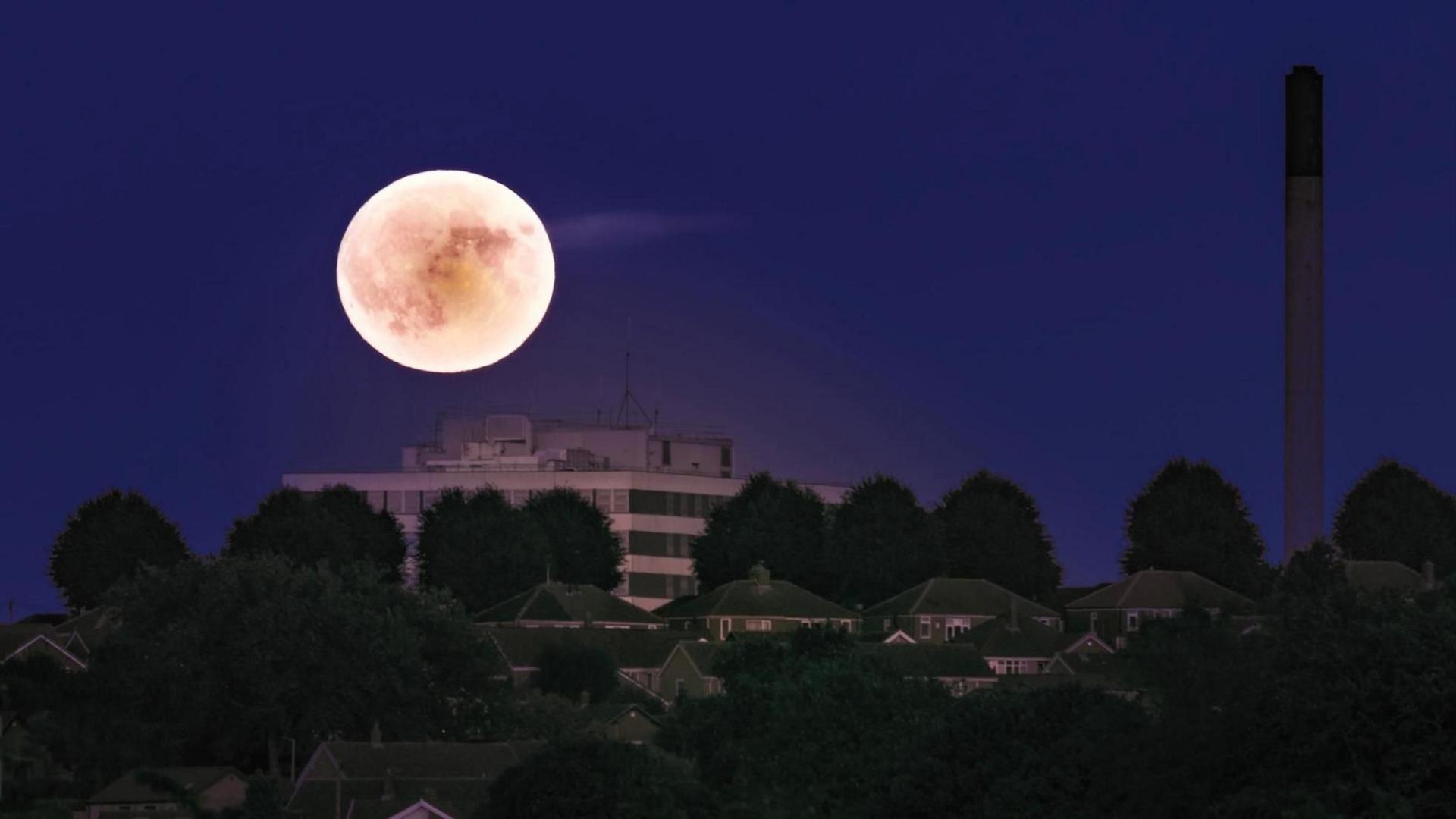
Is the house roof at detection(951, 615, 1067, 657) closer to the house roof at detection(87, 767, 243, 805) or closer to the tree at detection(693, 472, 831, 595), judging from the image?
the tree at detection(693, 472, 831, 595)

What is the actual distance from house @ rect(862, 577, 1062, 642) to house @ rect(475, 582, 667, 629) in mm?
14171

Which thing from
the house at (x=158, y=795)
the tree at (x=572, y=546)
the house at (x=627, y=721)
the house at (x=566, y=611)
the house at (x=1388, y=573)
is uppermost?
the tree at (x=572, y=546)

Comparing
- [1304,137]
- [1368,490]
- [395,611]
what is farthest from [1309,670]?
[1368,490]

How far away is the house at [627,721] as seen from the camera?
137375mm

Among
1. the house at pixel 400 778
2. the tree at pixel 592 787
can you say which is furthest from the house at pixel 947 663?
the tree at pixel 592 787

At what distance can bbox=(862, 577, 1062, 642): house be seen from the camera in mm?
186375

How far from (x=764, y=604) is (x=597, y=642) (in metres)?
17.1

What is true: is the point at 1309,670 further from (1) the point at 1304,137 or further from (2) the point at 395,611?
(2) the point at 395,611

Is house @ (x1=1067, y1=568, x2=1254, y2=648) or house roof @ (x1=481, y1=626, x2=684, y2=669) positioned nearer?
house roof @ (x1=481, y1=626, x2=684, y2=669)

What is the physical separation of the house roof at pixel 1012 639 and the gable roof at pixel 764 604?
7875 mm

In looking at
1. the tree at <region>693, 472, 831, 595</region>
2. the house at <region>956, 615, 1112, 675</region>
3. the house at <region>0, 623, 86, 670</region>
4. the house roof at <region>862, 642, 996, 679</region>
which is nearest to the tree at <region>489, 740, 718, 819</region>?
the house at <region>0, 623, 86, 670</region>

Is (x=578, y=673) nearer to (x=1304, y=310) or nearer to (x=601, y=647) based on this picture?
(x=601, y=647)

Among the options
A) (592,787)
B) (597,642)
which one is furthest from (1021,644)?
(592,787)

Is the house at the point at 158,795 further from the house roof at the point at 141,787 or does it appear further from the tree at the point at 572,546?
the tree at the point at 572,546
